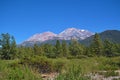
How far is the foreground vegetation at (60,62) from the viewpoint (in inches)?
399

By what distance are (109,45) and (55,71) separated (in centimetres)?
6626

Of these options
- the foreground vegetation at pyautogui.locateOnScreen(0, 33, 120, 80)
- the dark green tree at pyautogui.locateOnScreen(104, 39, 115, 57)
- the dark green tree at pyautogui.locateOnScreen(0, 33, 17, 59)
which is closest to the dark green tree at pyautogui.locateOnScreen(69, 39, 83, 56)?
the foreground vegetation at pyautogui.locateOnScreen(0, 33, 120, 80)

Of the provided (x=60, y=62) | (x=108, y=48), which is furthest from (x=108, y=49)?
(x=60, y=62)

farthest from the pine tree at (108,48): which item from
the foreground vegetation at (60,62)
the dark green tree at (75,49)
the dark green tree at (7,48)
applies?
the dark green tree at (7,48)

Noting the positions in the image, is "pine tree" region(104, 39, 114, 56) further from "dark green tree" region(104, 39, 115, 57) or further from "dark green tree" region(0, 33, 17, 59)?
"dark green tree" region(0, 33, 17, 59)

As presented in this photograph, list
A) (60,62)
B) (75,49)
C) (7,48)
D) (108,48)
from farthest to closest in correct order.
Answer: (75,49), (108,48), (7,48), (60,62)

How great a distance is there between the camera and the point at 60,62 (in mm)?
21438

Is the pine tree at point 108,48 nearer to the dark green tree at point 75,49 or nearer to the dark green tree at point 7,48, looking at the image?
the dark green tree at point 75,49

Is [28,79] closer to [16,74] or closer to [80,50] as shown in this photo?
[16,74]

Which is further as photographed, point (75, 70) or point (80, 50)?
point (80, 50)

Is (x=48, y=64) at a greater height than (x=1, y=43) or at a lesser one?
lesser

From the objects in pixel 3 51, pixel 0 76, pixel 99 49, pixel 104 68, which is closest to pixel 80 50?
pixel 99 49

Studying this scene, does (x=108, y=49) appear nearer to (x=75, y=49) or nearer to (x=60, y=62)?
(x=75, y=49)

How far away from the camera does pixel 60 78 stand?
933cm
